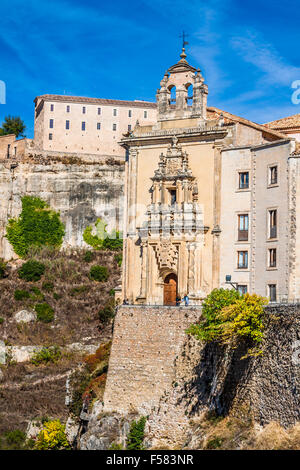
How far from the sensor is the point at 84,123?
7688cm

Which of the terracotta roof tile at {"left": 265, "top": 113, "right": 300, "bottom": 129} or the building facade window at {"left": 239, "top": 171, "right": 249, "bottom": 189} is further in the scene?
the terracotta roof tile at {"left": 265, "top": 113, "right": 300, "bottom": 129}

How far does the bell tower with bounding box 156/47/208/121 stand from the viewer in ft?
136

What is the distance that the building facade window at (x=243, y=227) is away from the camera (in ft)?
127

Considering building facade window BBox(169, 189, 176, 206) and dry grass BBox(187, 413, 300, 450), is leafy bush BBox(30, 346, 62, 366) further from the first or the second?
dry grass BBox(187, 413, 300, 450)

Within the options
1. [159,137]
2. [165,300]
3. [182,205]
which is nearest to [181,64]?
[159,137]

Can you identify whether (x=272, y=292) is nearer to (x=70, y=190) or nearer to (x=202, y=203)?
(x=202, y=203)

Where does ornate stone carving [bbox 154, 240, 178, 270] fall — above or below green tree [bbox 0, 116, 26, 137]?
below

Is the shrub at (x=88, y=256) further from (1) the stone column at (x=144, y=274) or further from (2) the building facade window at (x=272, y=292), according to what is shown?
(2) the building facade window at (x=272, y=292)

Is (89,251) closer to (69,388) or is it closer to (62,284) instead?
(62,284)

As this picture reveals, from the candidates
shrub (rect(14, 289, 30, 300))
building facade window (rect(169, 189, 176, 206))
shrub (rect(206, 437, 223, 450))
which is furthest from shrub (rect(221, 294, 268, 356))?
shrub (rect(14, 289, 30, 300))

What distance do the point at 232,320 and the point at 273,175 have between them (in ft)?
31.6

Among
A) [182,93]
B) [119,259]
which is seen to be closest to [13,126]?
[119,259]

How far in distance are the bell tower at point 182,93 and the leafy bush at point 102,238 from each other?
2298 cm

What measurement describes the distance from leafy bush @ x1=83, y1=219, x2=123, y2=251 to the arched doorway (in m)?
23.1
